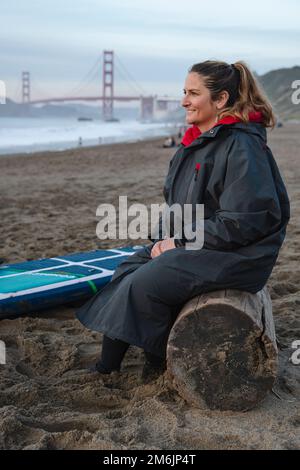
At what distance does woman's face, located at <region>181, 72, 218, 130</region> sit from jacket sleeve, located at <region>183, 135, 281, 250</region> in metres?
0.29

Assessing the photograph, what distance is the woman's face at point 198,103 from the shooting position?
259 centimetres

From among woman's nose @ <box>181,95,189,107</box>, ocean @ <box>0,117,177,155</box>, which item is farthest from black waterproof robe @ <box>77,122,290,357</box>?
ocean @ <box>0,117,177,155</box>

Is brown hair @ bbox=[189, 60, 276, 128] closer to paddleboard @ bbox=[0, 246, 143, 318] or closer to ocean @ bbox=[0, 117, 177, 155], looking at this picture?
paddleboard @ bbox=[0, 246, 143, 318]

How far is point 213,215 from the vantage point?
100 inches

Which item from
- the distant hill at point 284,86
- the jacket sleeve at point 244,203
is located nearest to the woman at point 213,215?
the jacket sleeve at point 244,203

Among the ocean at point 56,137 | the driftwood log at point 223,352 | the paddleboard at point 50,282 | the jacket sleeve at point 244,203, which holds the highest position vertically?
the jacket sleeve at point 244,203

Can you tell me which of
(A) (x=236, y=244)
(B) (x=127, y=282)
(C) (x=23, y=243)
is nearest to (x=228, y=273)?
(A) (x=236, y=244)

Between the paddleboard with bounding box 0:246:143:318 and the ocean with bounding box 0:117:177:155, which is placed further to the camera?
the ocean with bounding box 0:117:177:155

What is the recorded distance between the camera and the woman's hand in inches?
103

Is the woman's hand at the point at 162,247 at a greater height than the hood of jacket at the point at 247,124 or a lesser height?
lesser

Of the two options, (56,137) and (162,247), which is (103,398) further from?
(56,137)

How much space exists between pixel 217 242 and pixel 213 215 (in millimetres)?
221

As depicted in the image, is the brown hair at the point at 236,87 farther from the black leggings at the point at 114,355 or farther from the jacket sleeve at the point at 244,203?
the black leggings at the point at 114,355

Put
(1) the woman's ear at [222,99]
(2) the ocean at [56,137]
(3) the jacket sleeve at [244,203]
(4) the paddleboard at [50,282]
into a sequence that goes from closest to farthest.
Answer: (3) the jacket sleeve at [244,203], (1) the woman's ear at [222,99], (4) the paddleboard at [50,282], (2) the ocean at [56,137]
